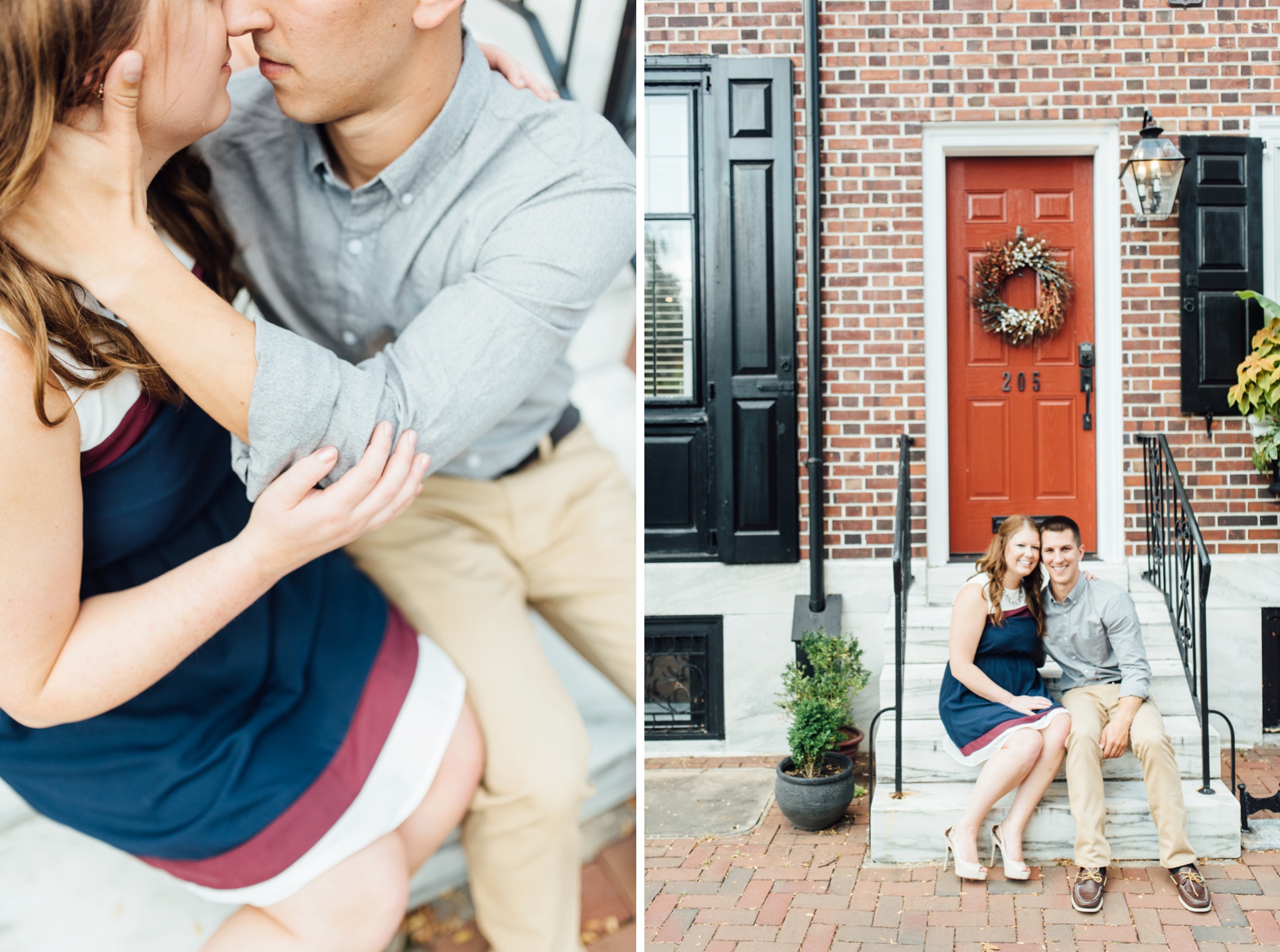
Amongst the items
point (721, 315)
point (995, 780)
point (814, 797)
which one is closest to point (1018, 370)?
point (721, 315)

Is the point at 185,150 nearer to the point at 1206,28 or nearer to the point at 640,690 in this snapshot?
the point at 640,690

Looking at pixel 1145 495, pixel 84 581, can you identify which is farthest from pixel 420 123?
pixel 1145 495

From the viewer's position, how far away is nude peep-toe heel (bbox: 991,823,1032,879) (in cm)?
322

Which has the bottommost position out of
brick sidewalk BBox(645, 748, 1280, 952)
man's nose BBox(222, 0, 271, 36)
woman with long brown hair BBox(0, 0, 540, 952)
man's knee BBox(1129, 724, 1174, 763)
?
brick sidewalk BBox(645, 748, 1280, 952)

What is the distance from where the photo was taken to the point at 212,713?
37.7 inches

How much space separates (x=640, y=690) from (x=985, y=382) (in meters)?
4.01

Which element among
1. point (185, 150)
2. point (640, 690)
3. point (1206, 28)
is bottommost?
point (640, 690)

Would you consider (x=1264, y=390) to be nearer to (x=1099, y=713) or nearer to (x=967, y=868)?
(x=1099, y=713)

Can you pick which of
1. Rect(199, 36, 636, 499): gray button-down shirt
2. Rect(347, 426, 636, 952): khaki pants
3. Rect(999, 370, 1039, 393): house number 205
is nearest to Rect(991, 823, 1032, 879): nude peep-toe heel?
Rect(999, 370, 1039, 393): house number 205

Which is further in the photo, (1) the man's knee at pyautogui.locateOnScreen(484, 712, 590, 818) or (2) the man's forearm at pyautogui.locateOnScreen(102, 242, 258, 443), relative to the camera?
(1) the man's knee at pyautogui.locateOnScreen(484, 712, 590, 818)

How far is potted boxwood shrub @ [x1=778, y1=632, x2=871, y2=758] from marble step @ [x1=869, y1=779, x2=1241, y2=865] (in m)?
0.44

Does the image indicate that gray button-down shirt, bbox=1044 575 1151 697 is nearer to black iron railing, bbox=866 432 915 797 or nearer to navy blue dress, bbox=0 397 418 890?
black iron railing, bbox=866 432 915 797

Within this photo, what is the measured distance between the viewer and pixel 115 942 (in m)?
1.01

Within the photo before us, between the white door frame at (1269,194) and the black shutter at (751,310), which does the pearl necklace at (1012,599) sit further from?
the white door frame at (1269,194)
